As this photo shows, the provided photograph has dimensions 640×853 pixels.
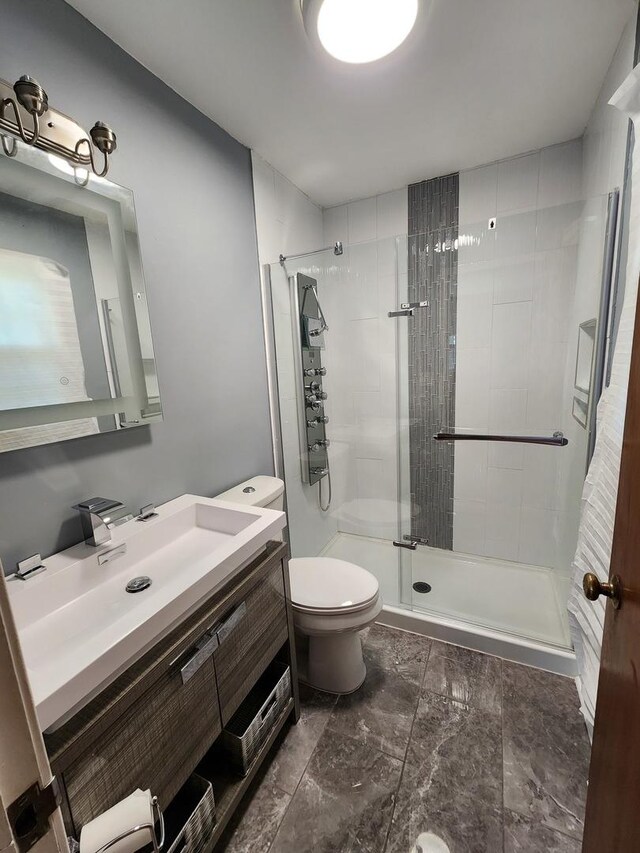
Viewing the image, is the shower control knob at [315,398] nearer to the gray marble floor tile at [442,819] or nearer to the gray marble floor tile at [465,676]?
the gray marble floor tile at [465,676]

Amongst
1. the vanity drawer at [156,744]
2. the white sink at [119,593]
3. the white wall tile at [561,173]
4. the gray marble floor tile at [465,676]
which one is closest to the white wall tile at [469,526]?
the gray marble floor tile at [465,676]

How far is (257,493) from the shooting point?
1.67 metres

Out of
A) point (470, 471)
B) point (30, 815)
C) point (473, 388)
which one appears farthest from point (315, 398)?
point (30, 815)

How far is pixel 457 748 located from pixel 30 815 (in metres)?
1.51

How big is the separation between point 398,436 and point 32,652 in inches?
78.0

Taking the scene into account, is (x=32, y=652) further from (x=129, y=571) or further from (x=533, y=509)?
(x=533, y=509)

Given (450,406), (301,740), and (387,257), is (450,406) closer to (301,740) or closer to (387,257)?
(387,257)

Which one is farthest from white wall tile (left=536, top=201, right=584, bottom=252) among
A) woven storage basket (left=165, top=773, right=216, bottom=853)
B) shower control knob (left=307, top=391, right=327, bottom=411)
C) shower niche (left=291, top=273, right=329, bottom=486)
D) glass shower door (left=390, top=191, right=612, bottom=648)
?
woven storage basket (left=165, top=773, right=216, bottom=853)

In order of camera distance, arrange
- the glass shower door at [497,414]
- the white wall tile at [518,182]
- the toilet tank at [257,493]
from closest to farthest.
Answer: the toilet tank at [257,493], the glass shower door at [497,414], the white wall tile at [518,182]

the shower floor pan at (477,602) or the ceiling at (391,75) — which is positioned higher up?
the ceiling at (391,75)

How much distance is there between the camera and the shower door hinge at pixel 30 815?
0.32m

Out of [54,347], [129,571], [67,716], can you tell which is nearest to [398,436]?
[129,571]

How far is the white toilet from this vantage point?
4.80ft

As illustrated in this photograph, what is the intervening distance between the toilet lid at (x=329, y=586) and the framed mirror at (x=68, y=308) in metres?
0.94
